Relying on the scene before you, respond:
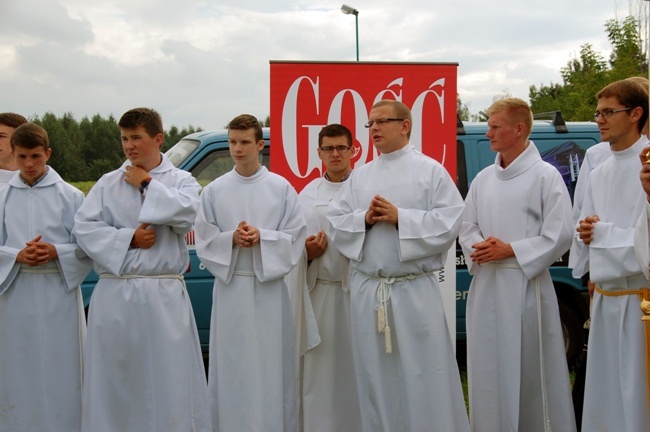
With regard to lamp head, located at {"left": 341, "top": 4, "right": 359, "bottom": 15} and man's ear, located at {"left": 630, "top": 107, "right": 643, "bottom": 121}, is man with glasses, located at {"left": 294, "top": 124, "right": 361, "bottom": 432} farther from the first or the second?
lamp head, located at {"left": 341, "top": 4, "right": 359, "bottom": 15}

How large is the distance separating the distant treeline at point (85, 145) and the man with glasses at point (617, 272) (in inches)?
268

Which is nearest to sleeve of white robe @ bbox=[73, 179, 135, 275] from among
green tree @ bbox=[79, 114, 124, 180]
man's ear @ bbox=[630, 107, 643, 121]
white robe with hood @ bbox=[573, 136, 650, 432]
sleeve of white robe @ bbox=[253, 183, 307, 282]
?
sleeve of white robe @ bbox=[253, 183, 307, 282]

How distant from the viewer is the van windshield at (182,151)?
7512 mm

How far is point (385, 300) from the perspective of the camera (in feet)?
17.2

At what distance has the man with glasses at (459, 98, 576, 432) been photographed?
5453mm

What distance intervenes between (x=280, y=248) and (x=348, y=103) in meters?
1.62

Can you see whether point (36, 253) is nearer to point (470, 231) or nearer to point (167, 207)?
point (167, 207)

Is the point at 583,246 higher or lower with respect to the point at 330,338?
higher

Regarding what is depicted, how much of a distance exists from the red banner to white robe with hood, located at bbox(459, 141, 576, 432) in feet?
3.44

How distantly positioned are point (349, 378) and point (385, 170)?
154 centimetres

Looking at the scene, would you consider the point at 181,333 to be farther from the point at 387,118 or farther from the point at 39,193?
the point at 387,118

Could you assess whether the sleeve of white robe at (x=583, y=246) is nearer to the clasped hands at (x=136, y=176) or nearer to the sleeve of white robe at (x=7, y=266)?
the clasped hands at (x=136, y=176)

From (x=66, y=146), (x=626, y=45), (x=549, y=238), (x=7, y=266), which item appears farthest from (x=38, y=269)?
(x=626, y=45)

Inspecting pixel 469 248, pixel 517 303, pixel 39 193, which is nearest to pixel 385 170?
pixel 469 248
